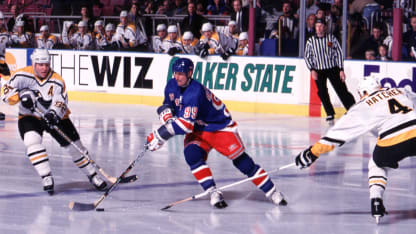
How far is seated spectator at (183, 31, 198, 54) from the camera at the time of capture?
13.8m

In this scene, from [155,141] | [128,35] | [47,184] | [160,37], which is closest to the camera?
[155,141]

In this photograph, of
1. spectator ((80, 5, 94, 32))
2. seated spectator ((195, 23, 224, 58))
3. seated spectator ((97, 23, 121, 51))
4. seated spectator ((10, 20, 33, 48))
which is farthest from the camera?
seated spectator ((10, 20, 33, 48))

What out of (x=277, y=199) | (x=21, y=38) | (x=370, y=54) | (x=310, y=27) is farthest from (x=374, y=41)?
(x=21, y=38)

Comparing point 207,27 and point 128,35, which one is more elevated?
point 207,27

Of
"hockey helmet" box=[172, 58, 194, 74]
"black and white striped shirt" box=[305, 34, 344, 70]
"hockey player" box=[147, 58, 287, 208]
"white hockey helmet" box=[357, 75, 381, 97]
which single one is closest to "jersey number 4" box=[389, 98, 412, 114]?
"white hockey helmet" box=[357, 75, 381, 97]

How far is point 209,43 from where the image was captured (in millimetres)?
13516

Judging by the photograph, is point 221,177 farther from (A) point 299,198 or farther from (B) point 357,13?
(B) point 357,13

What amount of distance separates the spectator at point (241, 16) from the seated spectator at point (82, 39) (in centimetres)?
333

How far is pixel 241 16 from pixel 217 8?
134cm

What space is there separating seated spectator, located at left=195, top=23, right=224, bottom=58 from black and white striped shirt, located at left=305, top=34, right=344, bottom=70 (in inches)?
87.9

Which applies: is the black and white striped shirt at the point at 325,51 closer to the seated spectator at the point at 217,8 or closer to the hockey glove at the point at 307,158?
the seated spectator at the point at 217,8

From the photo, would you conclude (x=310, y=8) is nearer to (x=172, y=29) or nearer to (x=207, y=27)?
(x=207, y=27)

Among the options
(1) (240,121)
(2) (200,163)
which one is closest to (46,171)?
(2) (200,163)

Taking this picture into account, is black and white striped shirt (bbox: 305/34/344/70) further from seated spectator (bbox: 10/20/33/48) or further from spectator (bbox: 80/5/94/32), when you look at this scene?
seated spectator (bbox: 10/20/33/48)
